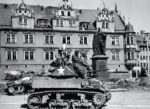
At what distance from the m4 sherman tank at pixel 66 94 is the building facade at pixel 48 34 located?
2502cm

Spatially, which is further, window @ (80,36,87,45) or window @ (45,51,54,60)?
window @ (80,36,87,45)

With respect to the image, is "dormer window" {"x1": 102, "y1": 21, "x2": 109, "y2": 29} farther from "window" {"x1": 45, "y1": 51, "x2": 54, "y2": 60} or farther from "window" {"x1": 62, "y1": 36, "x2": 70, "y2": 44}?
"window" {"x1": 45, "y1": 51, "x2": 54, "y2": 60}

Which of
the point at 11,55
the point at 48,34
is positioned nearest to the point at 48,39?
the point at 48,34

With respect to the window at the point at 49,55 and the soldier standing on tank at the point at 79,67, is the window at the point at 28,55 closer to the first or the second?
the window at the point at 49,55

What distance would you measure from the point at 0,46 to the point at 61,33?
902cm

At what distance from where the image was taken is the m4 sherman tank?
33.9ft

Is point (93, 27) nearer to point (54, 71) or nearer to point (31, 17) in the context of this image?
point (31, 17)

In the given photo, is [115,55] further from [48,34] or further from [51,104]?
[51,104]

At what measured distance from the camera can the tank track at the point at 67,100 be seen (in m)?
10.3

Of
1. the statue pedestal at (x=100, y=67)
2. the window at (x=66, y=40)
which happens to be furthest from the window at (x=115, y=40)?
the statue pedestal at (x=100, y=67)

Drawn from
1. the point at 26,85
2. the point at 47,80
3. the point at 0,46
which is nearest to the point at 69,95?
the point at 47,80

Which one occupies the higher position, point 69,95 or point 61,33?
point 61,33

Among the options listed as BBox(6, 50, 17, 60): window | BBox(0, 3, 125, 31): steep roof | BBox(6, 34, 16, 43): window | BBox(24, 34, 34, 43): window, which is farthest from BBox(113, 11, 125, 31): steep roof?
BBox(6, 50, 17, 60): window

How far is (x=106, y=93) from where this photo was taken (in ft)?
35.2
